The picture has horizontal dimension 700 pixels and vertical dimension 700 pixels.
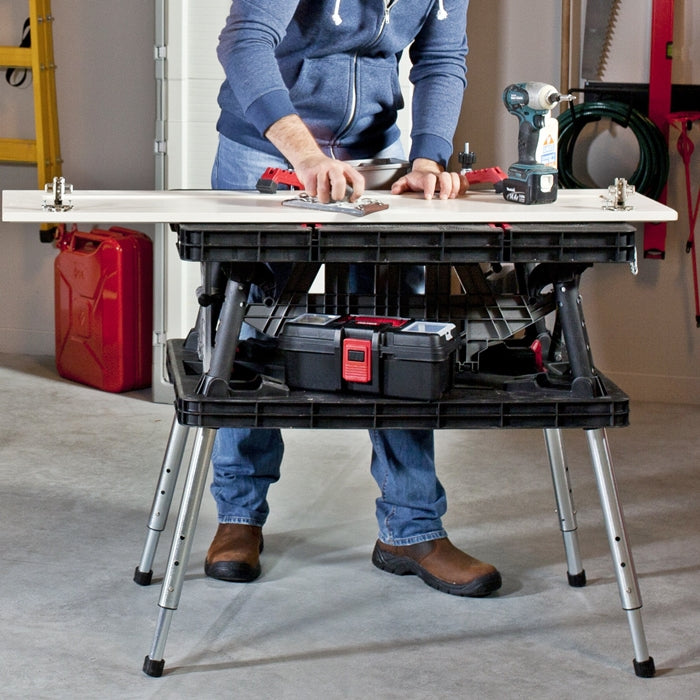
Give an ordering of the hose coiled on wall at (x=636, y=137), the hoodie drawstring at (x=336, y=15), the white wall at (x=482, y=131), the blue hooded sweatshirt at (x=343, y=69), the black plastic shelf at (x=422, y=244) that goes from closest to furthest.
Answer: the black plastic shelf at (x=422, y=244) → the blue hooded sweatshirt at (x=343, y=69) → the hoodie drawstring at (x=336, y=15) → the hose coiled on wall at (x=636, y=137) → the white wall at (x=482, y=131)

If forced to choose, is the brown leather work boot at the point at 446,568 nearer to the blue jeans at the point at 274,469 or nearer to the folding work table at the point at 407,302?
the blue jeans at the point at 274,469

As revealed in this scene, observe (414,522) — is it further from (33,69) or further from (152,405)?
(33,69)

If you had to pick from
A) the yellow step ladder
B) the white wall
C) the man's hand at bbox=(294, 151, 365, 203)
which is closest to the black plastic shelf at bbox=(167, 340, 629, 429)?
the man's hand at bbox=(294, 151, 365, 203)

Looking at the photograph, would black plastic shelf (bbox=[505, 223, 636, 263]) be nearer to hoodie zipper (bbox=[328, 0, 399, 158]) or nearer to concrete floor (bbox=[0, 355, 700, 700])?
hoodie zipper (bbox=[328, 0, 399, 158])

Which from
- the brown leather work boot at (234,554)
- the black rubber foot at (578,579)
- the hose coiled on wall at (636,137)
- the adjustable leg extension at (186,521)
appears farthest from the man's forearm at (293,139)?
the hose coiled on wall at (636,137)

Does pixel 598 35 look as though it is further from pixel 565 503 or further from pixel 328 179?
pixel 328 179

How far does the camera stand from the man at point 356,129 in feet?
7.78

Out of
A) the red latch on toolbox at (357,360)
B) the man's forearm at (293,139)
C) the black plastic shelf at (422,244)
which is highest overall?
the man's forearm at (293,139)

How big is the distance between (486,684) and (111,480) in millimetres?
1499

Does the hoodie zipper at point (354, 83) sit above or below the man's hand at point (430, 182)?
above

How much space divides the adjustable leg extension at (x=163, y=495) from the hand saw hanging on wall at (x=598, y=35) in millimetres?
2312

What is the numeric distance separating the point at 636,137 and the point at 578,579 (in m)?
1.98

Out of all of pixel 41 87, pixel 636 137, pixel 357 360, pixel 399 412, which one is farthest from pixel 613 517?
pixel 41 87

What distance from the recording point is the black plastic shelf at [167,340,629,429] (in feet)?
6.88
